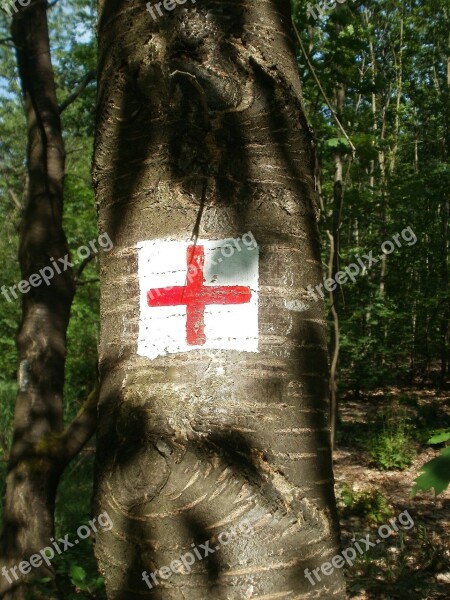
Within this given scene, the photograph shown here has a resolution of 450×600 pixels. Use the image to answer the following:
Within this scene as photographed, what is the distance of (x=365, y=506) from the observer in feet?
16.1

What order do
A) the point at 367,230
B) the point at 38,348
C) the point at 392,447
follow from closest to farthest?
the point at 38,348 → the point at 392,447 → the point at 367,230

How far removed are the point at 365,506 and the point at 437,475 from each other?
362cm

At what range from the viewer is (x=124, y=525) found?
919 millimetres

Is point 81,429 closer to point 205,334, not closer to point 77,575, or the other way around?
point 77,575

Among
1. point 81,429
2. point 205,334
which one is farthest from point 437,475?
point 81,429

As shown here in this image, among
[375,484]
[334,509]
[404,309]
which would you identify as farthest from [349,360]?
[334,509]

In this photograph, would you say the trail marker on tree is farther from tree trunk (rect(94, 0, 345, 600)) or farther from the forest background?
the forest background

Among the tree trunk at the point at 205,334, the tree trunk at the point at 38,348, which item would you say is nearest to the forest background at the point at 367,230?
the tree trunk at the point at 38,348

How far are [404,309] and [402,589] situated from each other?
28.0 feet

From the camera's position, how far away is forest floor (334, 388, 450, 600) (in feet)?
→ 11.8

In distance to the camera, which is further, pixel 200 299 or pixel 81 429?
pixel 81 429

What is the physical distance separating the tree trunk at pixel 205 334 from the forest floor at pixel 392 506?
1.94 metres

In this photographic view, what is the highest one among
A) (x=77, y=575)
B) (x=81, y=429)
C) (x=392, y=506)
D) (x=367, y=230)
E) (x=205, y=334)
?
(x=367, y=230)

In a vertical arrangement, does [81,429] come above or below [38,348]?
below
